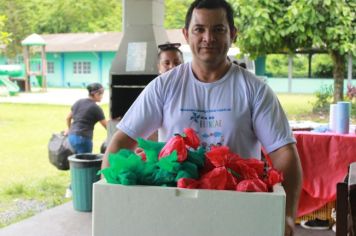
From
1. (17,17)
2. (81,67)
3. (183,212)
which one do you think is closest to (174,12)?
(17,17)

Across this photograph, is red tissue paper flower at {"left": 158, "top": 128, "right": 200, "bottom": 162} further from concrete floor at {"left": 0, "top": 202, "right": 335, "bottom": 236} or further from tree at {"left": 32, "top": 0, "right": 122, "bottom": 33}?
tree at {"left": 32, "top": 0, "right": 122, "bottom": 33}

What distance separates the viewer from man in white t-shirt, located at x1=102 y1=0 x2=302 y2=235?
54.1 inches

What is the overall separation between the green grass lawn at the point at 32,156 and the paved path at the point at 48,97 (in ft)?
6.86

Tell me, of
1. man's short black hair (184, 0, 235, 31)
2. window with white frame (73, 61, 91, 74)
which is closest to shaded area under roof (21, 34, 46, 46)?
window with white frame (73, 61, 91, 74)

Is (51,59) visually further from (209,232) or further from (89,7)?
(209,232)

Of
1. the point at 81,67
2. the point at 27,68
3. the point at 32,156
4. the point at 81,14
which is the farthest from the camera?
the point at 81,67

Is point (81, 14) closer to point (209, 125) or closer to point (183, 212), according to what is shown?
point (209, 125)

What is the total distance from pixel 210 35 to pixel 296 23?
3828 mm

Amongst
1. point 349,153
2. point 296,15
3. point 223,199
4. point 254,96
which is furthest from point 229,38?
point 296,15

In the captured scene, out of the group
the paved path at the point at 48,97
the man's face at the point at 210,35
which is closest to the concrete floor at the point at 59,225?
the man's face at the point at 210,35

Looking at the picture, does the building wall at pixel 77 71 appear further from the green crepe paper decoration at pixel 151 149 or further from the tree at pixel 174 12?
the green crepe paper decoration at pixel 151 149

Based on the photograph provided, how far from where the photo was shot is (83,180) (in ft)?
14.5

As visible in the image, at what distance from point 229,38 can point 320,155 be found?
2403 millimetres

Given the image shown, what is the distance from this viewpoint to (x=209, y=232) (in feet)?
3.36
